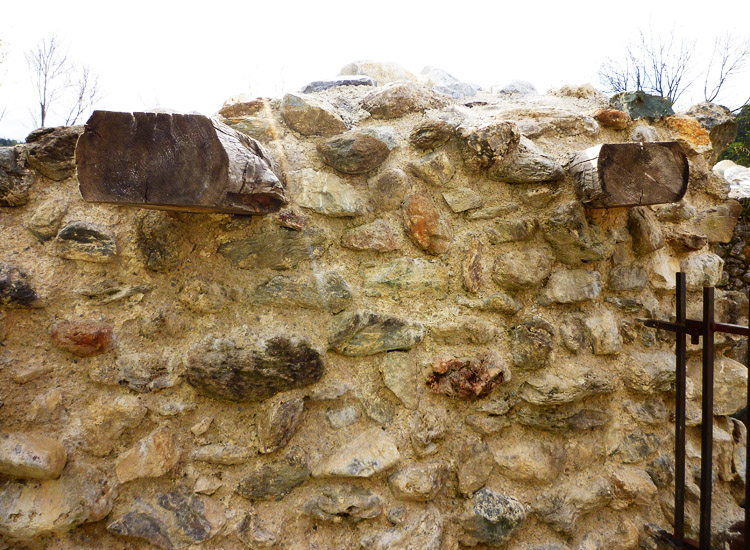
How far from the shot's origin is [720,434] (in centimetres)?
167

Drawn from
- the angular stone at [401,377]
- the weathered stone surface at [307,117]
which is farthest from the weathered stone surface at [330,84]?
the angular stone at [401,377]

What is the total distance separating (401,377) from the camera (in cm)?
137

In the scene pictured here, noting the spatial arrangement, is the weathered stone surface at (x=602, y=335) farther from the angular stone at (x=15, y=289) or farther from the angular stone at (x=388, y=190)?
the angular stone at (x=15, y=289)

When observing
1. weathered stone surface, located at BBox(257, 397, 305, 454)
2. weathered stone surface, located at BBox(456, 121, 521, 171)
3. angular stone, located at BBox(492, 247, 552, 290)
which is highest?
weathered stone surface, located at BBox(456, 121, 521, 171)

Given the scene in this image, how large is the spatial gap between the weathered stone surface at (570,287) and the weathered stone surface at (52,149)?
173cm

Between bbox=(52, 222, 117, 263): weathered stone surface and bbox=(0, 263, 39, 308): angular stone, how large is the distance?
0.11 metres

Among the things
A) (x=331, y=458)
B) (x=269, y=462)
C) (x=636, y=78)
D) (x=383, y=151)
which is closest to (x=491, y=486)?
(x=331, y=458)

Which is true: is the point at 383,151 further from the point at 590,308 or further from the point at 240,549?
the point at 240,549

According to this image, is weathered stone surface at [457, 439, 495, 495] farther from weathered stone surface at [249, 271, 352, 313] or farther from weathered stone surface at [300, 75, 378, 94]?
weathered stone surface at [300, 75, 378, 94]

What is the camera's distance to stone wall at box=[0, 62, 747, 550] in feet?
3.91

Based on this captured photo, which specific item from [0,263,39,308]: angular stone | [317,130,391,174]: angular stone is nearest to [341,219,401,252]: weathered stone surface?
[317,130,391,174]: angular stone

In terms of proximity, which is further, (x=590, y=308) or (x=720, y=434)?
(x=720, y=434)

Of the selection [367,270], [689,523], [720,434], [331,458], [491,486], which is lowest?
[689,523]

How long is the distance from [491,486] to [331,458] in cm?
58
